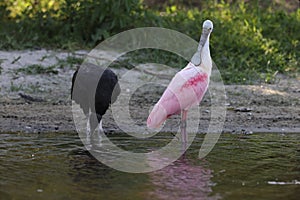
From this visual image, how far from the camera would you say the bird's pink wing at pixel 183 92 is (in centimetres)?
717

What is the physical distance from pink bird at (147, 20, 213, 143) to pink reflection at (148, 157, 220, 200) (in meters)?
0.87

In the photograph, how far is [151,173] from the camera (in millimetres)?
5879

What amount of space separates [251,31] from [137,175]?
19.4ft

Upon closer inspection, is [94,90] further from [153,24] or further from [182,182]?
[153,24]

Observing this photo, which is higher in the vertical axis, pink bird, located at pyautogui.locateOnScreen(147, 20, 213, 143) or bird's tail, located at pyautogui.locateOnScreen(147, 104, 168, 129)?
pink bird, located at pyautogui.locateOnScreen(147, 20, 213, 143)

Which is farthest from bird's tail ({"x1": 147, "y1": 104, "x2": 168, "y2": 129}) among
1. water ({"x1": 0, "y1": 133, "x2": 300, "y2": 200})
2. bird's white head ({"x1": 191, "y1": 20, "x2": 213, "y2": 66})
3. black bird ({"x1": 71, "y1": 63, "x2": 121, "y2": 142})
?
bird's white head ({"x1": 191, "y1": 20, "x2": 213, "y2": 66})

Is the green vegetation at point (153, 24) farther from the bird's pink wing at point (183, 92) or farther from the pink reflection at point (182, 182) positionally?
the pink reflection at point (182, 182)

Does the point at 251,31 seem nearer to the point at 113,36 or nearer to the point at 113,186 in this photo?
the point at 113,36

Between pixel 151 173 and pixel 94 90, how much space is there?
142 centimetres

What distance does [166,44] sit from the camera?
35.2 ft

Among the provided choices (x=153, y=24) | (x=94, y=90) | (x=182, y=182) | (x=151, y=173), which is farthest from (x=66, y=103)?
(x=182, y=182)

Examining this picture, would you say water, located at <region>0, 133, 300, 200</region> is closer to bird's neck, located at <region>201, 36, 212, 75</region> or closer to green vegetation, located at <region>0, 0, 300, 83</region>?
bird's neck, located at <region>201, 36, 212, 75</region>

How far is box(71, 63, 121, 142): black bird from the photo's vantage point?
23.0ft

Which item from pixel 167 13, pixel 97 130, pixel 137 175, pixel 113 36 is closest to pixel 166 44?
pixel 113 36
